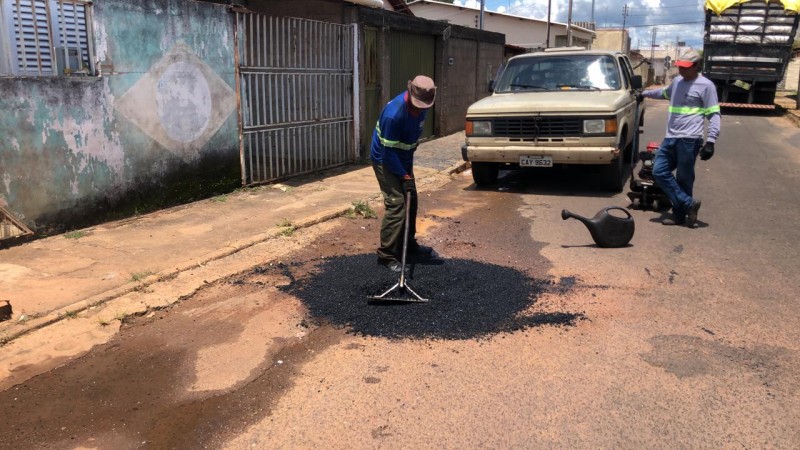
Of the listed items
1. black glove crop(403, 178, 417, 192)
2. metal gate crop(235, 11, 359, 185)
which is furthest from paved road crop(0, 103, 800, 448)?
metal gate crop(235, 11, 359, 185)

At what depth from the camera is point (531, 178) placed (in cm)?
1031

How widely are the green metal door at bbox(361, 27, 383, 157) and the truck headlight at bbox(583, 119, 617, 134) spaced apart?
4458mm

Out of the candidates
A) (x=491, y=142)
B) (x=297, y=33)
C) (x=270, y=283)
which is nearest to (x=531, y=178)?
(x=491, y=142)

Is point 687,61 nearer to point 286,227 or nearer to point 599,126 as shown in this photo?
point 599,126

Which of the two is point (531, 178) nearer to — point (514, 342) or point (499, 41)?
point (514, 342)

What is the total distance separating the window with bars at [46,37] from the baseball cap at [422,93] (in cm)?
357

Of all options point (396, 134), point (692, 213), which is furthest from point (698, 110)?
point (396, 134)

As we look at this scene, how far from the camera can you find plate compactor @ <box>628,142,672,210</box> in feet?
24.8

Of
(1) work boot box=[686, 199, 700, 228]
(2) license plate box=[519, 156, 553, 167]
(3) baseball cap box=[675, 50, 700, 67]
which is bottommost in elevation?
(1) work boot box=[686, 199, 700, 228]

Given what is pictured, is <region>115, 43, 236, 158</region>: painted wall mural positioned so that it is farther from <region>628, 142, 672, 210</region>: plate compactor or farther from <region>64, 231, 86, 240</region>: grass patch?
<region>628, 142, 672, 210</region>: plate compactor

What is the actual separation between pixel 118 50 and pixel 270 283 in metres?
3.30

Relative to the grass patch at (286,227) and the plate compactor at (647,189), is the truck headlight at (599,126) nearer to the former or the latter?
the plate compactor at (647,189)

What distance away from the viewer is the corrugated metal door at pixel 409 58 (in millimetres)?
12531

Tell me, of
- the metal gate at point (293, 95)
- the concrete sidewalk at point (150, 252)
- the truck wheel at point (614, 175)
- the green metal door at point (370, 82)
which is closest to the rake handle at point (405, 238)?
the concrete sidewalk at point (150, 252)
